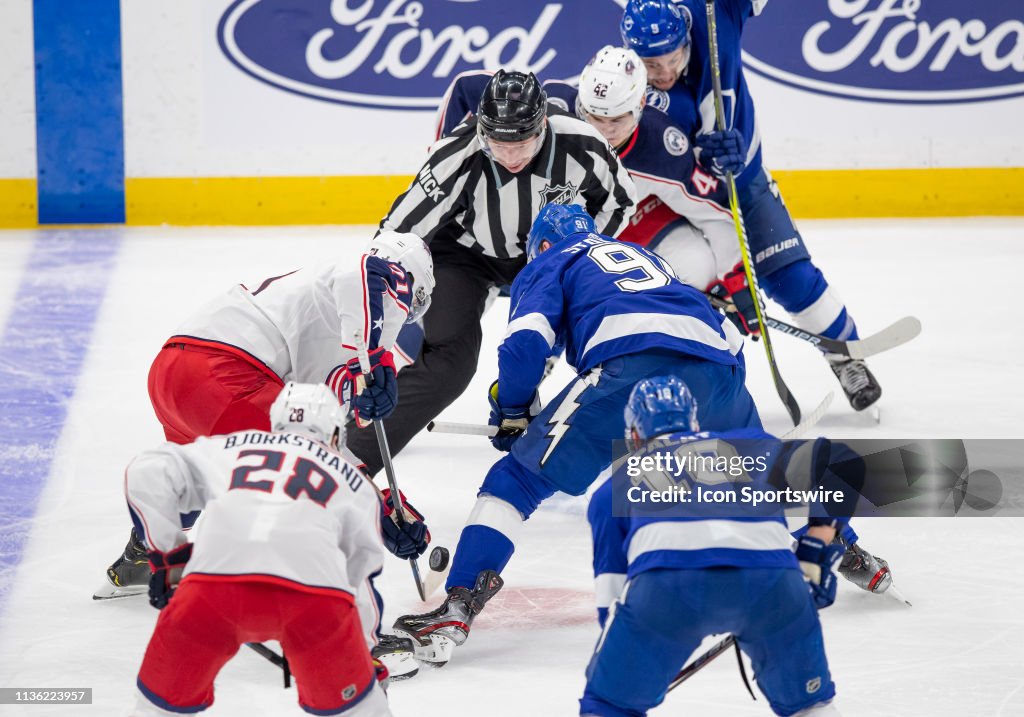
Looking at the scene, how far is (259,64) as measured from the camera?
8.09 meters

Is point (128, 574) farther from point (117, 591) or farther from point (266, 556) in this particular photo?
point (266, 556)

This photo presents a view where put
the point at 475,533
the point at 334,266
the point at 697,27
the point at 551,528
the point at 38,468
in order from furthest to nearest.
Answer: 1. the point at 697,27
2. the point at 38,468
3. the point at 551,528
4. the point at 334,266
5. the point at 475,533

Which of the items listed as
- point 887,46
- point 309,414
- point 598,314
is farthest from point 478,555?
point 887,46

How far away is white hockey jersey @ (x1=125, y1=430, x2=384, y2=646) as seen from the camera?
243 centimetres

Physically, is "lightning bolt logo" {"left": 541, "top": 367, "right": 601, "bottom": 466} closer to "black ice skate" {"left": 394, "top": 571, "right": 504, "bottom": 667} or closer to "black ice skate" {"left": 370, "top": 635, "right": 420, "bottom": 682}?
"black ice skate" {"left": 394, "top": 571, "right": 504, "bottom": 667}

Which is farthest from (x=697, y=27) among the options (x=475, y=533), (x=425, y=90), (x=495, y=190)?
(x=425, y=90)

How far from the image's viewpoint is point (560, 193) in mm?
4277

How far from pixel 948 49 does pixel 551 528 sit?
523cm

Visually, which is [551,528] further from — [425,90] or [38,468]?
[425,90]

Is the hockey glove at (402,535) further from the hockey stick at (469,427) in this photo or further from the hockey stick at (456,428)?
the hockey stick at (456,428)

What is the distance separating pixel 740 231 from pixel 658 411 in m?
2.56

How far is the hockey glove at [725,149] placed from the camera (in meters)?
4.91

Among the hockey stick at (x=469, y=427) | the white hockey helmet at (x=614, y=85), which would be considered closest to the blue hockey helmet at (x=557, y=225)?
the hockey stick at (x=469, y=427)

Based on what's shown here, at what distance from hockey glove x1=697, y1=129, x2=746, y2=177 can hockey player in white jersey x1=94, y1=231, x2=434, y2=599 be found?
167cm
